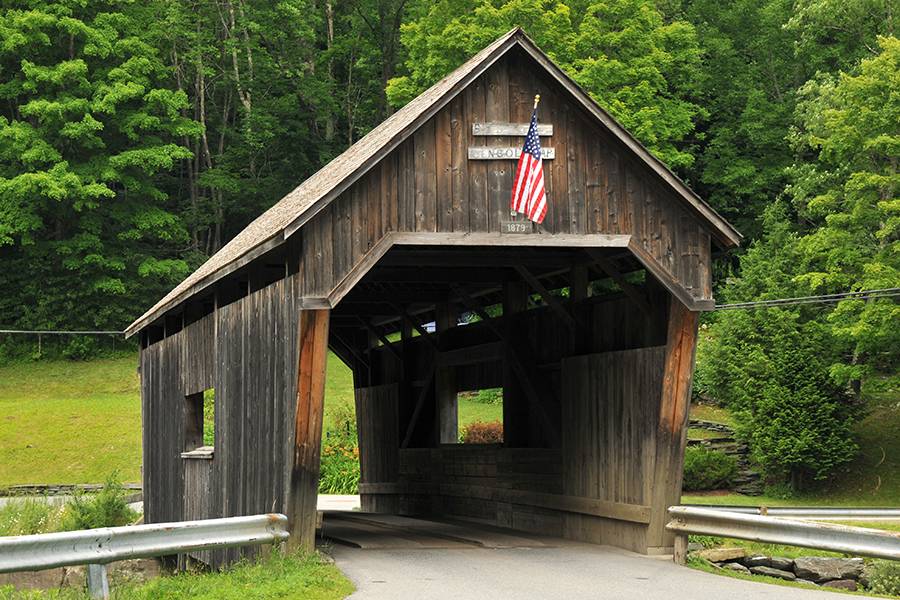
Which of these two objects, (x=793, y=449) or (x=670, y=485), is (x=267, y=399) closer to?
(x=670, y=485)

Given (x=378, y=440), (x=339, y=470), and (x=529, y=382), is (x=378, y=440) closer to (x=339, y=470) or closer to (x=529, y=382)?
(x=529, y=382)

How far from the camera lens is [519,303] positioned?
72.4 ft

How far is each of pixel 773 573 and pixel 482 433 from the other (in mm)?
18171

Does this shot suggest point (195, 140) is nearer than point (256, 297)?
No

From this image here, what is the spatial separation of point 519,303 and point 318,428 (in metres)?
7.16

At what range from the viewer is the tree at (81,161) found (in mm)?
50344

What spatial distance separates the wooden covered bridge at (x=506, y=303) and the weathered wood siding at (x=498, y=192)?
0.02 meters

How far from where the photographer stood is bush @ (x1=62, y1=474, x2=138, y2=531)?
2267 centimetres

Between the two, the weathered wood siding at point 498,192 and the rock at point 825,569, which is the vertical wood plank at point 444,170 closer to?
the weathered wood siding at point 498,192

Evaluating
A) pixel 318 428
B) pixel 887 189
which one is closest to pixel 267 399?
pixel 318 428

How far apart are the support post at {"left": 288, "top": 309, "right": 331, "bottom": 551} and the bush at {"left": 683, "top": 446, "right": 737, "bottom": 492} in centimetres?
1771

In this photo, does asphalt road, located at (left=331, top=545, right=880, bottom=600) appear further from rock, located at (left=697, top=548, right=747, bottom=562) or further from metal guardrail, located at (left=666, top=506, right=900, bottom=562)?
rock, located at (left=697, top=548, right=747, bottom=562)

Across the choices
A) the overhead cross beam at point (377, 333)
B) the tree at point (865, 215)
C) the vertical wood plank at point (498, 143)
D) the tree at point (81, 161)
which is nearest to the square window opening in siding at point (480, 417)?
the overhead cross beam at point (377, 333)

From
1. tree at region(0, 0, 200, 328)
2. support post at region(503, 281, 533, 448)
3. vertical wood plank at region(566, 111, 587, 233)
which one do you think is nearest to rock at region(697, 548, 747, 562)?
support post at region(503, 281, 533, 448)
